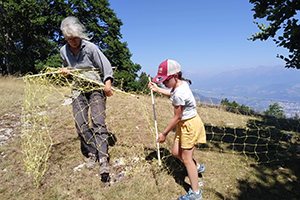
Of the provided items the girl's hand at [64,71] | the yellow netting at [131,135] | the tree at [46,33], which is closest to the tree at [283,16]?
the yellow netting at [131,135]

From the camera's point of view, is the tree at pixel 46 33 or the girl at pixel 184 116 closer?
the girl at pixel 184 116

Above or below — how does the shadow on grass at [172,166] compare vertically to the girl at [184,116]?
below

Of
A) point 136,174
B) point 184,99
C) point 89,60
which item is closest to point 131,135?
point 136,174

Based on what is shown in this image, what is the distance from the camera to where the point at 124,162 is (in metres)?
3.21

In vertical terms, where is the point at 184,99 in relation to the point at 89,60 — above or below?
below

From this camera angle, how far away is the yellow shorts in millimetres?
2312

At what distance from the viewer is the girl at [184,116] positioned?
2191mm

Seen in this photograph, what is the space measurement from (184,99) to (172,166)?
1.53 meters

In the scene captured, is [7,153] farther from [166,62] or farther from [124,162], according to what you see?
[166,62]

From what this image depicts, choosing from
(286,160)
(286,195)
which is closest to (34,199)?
(286,195)

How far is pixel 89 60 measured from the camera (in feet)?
9.30

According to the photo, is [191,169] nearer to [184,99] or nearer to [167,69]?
[184,99]

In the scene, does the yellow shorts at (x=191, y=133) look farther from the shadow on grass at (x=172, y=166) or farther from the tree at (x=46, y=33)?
the tree at (x=46, y=33)

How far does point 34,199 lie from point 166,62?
251 centimetres
